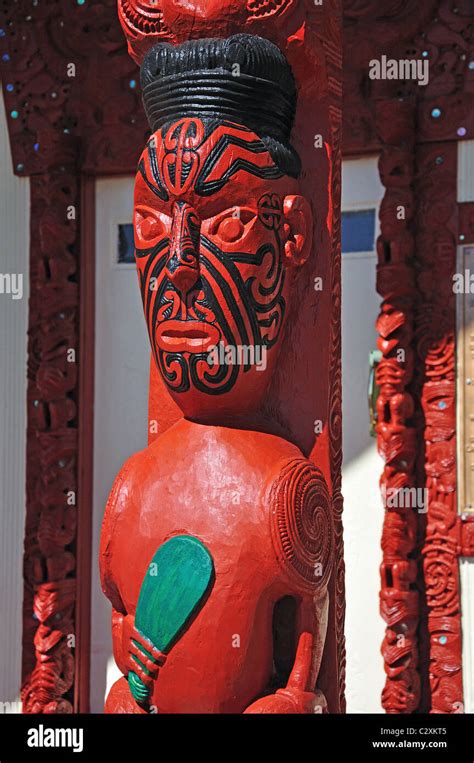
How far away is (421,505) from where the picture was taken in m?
4.92

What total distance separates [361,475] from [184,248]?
229cm

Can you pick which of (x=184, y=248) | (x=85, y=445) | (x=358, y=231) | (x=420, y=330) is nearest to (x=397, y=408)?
(x=420, y=330)

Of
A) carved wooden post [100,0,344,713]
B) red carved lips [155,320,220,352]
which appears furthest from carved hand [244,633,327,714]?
red carved lips [155,320,220,352]

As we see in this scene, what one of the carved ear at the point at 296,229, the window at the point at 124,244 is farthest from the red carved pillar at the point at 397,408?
the carved ear at the point at 296,229

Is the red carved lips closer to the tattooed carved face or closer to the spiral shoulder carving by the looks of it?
the tattooed carved face

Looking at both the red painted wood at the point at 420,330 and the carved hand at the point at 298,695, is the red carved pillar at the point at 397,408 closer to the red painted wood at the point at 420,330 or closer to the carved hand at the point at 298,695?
the red painted wood at the point at 420,330

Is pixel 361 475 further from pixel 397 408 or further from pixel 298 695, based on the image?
pixel 298 695

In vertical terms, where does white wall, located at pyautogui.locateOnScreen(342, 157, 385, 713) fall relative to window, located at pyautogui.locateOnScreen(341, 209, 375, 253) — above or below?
below

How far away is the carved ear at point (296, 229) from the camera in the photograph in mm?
3213

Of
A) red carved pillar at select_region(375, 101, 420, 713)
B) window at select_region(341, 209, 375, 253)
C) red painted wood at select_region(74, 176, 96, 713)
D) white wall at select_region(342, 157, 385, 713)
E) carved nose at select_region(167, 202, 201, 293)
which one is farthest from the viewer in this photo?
red painted wood at select_region(74, 176, 96, 713)

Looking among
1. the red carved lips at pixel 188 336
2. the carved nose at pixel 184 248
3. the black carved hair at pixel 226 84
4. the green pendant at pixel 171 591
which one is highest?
the black carved hair at pixel 226 84

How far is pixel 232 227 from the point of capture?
309 cm

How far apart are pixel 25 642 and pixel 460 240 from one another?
2970 millimetres

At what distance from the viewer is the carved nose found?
9.99 feet
